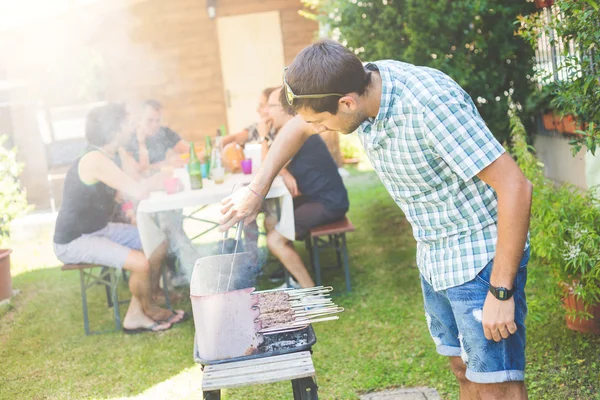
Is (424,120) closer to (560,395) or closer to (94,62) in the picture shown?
(560,395)

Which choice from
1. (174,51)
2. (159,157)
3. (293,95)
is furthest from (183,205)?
(174,51)

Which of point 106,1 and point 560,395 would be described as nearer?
point 560,395

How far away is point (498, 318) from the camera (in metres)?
2.14

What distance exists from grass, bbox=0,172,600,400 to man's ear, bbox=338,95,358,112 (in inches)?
92.6

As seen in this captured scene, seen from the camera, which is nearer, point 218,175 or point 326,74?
point 326,74

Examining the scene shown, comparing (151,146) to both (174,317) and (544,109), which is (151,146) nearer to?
(174,317)

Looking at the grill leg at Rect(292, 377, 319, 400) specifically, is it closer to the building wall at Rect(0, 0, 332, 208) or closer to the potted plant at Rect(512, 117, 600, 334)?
the potted plant at Rect(512, 117, 600, 334)

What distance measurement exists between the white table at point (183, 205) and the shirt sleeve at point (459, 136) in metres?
3.26

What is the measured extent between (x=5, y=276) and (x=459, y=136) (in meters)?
5.69

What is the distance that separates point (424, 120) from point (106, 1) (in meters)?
9.86

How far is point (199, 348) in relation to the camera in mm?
2625

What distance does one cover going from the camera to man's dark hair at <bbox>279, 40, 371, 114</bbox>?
6.98 feet

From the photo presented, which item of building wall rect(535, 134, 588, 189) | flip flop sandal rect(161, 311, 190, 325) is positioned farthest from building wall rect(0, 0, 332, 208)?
flip flop sandal rect(161, 311, 190, 325)

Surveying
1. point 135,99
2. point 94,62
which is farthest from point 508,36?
point 94,62
